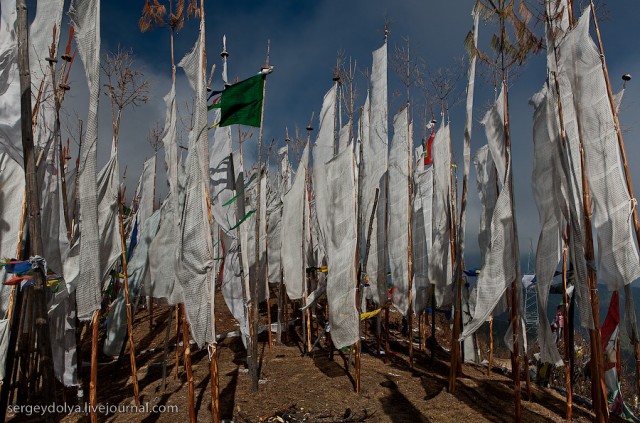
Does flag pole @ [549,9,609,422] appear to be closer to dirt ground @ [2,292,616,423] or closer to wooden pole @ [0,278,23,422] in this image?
dirt ground @ [2,292,616,423]

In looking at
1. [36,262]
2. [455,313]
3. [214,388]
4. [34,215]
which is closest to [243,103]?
[34,215]

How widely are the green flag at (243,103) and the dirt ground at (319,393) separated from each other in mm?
3798

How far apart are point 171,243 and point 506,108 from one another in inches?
199

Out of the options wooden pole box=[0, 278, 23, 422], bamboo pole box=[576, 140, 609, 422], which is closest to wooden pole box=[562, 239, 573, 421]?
bamboo pole box=[576, 140, 609, 422]

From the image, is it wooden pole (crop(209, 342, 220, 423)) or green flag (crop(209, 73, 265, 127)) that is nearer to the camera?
wooden pole (crop(209, 342, 220, 423))

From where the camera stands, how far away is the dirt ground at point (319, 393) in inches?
227

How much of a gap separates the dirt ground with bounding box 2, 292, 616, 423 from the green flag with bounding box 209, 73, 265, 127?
150 inches

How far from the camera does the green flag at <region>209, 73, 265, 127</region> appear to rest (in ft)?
17.3

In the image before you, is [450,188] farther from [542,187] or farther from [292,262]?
[292,262]

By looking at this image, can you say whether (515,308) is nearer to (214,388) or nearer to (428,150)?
(214,388)

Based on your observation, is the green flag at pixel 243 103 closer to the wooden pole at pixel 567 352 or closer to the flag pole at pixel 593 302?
the flag pole at pixel 593 302

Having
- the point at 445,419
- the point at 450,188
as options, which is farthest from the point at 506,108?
the point at 445,419

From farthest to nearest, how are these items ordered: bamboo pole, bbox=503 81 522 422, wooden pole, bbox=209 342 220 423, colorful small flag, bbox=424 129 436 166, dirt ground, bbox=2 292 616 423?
1. colorful small flag, bbox=424 129 436 166
2. dirt ground, bbox=2 292 616 423
3. bamboo pole, bbox=503 81 522 422
4. wooden pole, bbox=209 342 220 423

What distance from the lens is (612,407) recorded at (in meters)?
6.28
